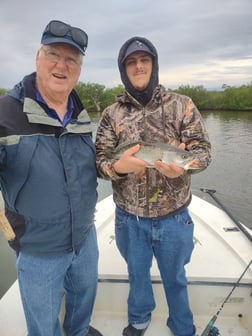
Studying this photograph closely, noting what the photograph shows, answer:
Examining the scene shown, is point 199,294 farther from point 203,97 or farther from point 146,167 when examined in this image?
point 203,97

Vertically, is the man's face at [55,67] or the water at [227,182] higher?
the man's face at [55,67]

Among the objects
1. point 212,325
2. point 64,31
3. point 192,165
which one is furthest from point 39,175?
point 212,325

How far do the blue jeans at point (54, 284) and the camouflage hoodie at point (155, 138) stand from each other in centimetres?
59

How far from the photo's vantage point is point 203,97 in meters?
68.9

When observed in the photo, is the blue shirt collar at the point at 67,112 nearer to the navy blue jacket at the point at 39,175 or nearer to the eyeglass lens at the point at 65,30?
the navy blue jacket at the point at 39,175

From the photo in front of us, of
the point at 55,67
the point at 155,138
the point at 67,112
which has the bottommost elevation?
the point at 155,138

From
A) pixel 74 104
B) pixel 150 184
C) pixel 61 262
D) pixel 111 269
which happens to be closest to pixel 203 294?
pixel 111 269

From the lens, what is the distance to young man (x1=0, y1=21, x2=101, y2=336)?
6.97 ft

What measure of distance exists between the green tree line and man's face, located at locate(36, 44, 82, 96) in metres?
61.0

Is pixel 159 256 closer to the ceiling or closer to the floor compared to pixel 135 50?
closer to the floor

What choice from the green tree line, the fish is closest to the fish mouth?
the fish

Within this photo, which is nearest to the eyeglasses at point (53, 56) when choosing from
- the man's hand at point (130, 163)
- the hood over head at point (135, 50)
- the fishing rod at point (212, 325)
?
the hood over head at point (135, 50)

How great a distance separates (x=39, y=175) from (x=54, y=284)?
3.04 feet

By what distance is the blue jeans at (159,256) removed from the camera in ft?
9.05
